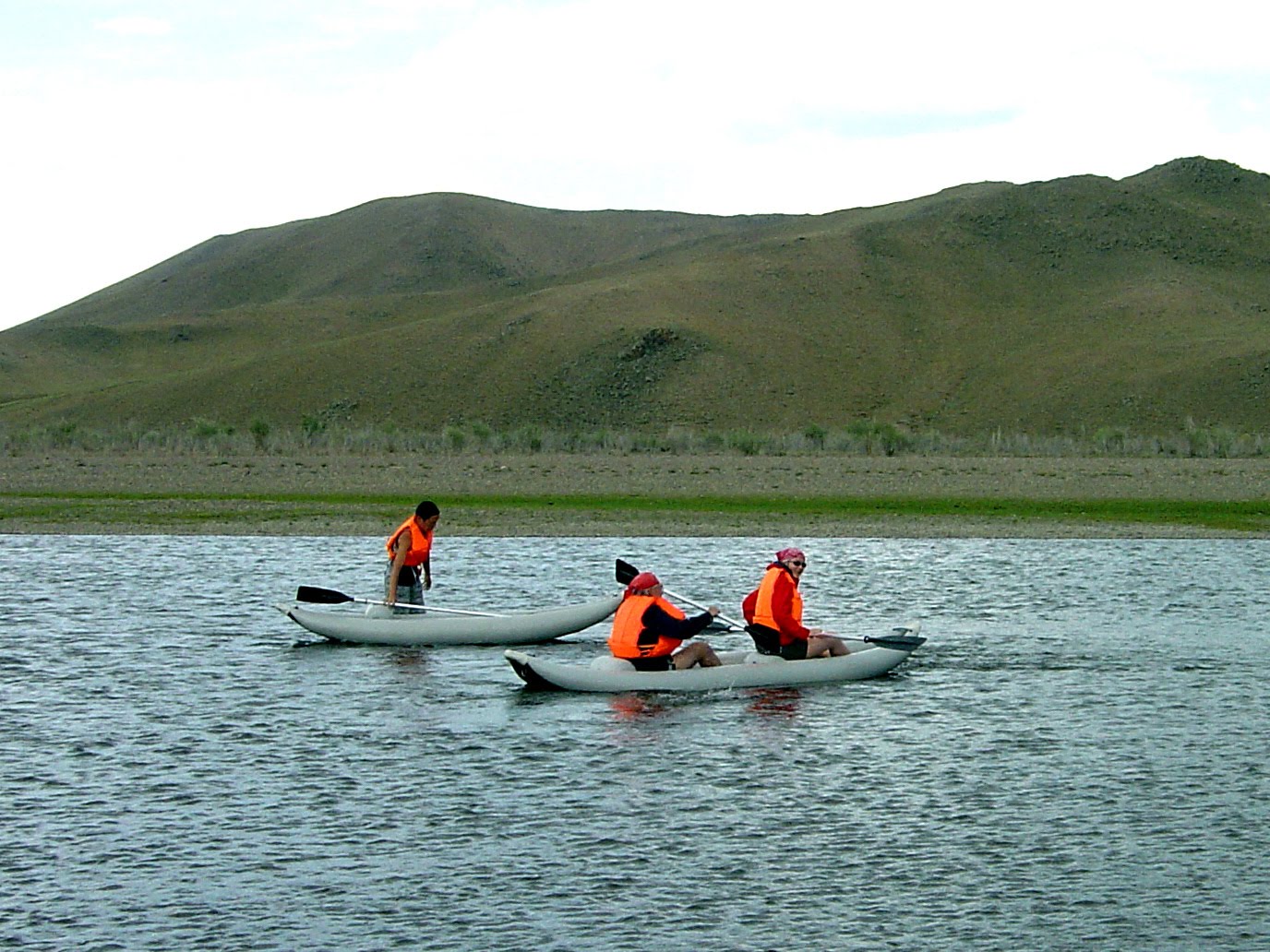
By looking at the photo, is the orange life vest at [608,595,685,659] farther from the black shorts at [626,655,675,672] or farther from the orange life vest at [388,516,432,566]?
the orange life vest at [388,516,432,566]

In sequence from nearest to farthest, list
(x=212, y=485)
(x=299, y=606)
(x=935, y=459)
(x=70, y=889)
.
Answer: (x=70, y=889) < (x=299, y=606) < (x=212, y=485) < (x=935, y=459)

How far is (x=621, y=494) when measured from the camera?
39.8 m

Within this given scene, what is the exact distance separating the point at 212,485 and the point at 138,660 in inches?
859

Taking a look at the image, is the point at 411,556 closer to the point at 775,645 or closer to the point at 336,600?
the point at 336,600

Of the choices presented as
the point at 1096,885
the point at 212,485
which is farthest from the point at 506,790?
the point at 212,485

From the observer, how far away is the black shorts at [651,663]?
58.6ft

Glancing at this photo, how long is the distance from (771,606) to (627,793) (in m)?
5.33

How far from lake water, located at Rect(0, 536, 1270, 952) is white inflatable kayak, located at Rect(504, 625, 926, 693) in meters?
0.19

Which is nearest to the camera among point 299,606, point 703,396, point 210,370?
point 299,606

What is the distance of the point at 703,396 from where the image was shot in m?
80.4

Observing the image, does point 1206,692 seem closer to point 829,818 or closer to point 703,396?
point 829,818

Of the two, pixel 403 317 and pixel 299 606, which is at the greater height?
pixel 403 317

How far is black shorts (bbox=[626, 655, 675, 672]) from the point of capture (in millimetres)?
17875

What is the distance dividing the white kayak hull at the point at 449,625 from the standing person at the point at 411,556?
325 mm
